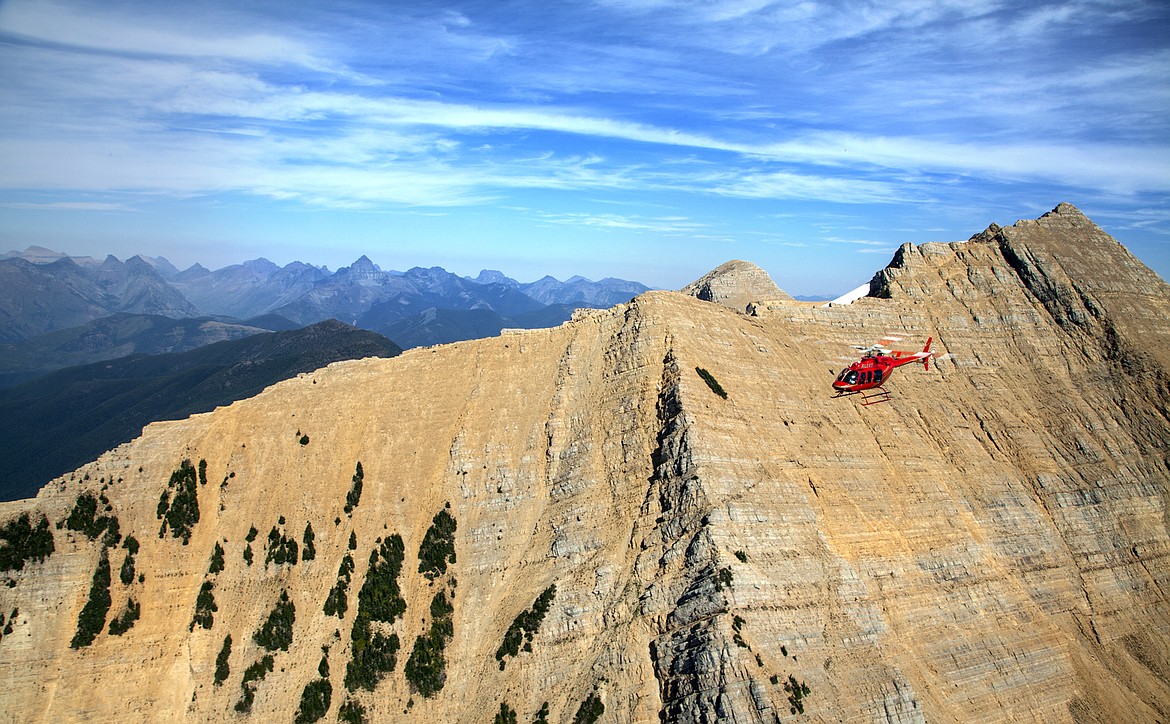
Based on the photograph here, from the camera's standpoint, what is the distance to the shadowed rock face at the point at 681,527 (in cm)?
8206

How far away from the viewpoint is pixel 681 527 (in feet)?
284

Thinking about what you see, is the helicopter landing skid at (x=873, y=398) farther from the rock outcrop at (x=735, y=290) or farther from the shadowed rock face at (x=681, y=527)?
the rock outcrop at (x=735, y=290)

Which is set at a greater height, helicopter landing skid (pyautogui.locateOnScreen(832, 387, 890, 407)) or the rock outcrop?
the rock outcrop

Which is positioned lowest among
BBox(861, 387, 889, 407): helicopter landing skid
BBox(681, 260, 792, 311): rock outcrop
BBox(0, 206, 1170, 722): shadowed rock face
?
BBox(0, 206, 1170, 722): shadowed rock face

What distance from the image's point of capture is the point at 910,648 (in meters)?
85.9

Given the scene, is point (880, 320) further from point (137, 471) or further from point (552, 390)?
point (137, 471)

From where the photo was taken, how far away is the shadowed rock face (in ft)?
269

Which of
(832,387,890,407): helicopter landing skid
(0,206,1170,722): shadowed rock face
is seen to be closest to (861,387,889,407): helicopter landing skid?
(832,387,890,407): helicopter landing skid

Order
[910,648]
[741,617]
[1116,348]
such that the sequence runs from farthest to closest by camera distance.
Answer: [1116,348] → [910,648] → [741,617]

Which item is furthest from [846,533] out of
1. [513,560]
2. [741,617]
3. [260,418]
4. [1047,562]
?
[260,418]

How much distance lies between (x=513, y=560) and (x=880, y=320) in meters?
80.1

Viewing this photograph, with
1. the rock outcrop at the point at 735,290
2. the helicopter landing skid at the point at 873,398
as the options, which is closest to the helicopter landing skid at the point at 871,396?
the helicopter landing skid at the point at 873,398

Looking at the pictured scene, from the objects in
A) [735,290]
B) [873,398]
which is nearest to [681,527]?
[873,398]

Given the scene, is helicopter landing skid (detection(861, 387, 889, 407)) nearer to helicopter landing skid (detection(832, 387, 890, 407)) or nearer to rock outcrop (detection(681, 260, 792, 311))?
Result: helicopter landing skid (detection(832, 387, 890, 407))
